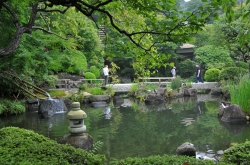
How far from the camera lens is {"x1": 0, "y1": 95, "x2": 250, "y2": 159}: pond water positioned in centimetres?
695

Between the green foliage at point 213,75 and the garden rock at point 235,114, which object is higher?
the green foliage at point 213,75

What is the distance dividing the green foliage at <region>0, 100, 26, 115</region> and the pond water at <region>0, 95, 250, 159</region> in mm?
344

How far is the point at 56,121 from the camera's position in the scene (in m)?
10.9

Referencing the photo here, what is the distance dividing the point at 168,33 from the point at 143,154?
385cm

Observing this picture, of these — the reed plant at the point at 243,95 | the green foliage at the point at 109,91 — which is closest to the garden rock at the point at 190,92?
the green foliage at the point at 109,91

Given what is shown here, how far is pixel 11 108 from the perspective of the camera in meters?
12.3

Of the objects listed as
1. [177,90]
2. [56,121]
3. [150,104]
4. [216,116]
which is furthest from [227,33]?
[56,121]

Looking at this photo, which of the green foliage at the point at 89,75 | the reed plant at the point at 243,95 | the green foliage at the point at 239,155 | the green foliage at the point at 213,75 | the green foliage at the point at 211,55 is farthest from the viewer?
A: the green foliage at the point at 211,55

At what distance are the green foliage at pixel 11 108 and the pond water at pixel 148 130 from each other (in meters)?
0.34

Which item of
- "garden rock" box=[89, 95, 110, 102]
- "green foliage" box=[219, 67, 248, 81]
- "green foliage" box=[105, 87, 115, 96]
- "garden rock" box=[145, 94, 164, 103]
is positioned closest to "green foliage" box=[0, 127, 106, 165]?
"garden rock" box=[89, 95, 110, 102]

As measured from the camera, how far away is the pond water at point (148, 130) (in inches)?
274

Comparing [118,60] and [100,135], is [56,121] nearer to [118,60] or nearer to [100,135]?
[100,135]

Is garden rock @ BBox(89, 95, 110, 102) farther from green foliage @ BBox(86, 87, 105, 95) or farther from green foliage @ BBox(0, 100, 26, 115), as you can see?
green foliage @ BBox(0, 100, 26, 115)

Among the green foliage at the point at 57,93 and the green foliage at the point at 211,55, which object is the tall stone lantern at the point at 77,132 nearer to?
the green foliage at the point at 57,93
